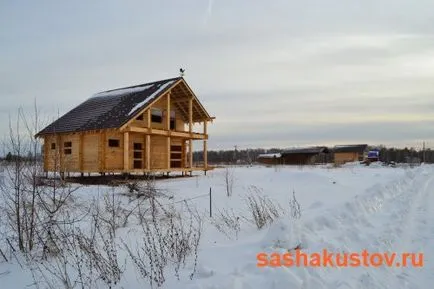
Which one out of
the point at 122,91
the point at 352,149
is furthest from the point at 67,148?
the point at 352,149

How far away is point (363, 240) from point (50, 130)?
1954cm

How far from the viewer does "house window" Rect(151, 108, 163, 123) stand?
22666mm

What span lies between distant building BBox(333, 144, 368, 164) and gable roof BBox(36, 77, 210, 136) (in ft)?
199

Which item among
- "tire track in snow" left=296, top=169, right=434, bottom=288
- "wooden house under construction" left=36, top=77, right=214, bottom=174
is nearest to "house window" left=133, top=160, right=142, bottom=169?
"wooden house under construction" left=36, top=77, right=214, bottom=174

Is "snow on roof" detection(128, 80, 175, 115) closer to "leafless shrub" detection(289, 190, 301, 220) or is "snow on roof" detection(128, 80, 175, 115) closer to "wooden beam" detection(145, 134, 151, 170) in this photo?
"wooden beam" detection(145, 134, 151, 170)

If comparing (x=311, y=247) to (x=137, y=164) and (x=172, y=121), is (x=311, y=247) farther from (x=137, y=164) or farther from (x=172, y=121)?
(x=172, y=121)

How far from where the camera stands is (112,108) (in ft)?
69.9

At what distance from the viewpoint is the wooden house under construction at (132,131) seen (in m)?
19.5

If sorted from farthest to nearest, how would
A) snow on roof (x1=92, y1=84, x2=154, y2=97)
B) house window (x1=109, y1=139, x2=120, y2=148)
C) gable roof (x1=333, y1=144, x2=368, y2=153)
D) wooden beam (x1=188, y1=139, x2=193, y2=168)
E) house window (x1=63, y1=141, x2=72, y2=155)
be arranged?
gable roof (x1=333, y1=144, x2=368, y2=153)
wooden beam (x1=188, y1=139, x2=193, y2=168)
snow on roof (x1=92, y1=84, x2=154, y2=97)
house window (x1=63, y1=141, x2=72, y2=155)
house window (x1=109, y1=139, x2=120, y2=148)

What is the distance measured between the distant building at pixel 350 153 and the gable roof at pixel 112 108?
6069 centimetres

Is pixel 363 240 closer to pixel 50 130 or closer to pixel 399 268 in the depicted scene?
pixel 399 268

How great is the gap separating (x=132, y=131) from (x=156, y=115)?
12.8ft

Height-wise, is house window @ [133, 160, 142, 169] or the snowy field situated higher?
house window @ [133, 160, 142, 169]

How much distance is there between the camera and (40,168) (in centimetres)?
700
